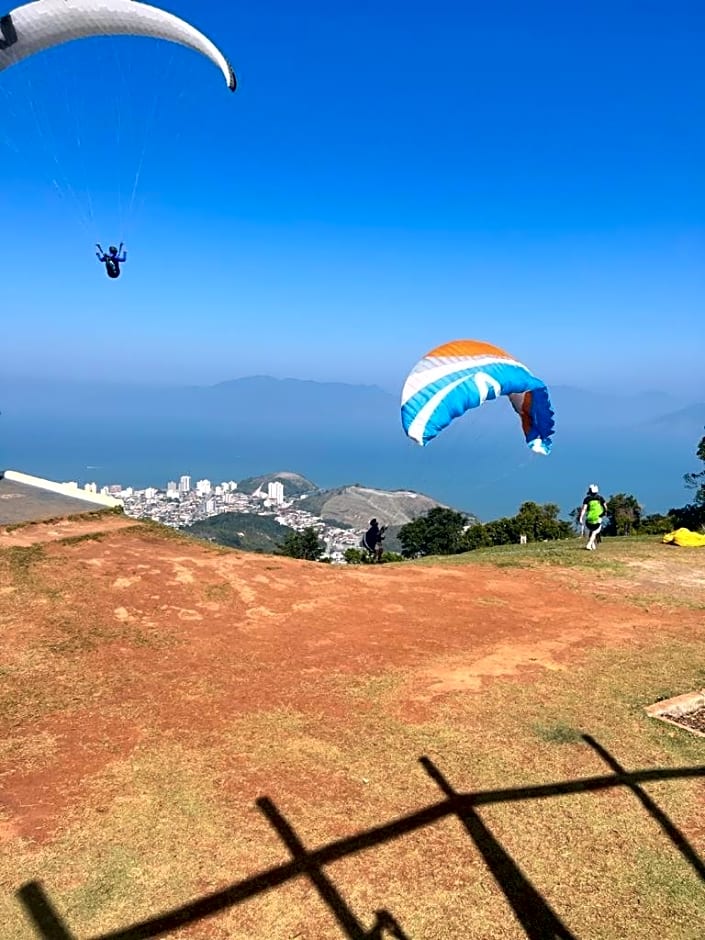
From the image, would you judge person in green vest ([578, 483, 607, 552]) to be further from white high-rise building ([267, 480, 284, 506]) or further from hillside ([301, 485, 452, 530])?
white high-rise building ([267, 480, 284, 506])

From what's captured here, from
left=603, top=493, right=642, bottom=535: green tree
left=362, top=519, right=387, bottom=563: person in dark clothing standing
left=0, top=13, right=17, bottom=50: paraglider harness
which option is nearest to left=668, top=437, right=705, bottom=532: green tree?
left=603, top=493, right=642, bottom=535: green tree

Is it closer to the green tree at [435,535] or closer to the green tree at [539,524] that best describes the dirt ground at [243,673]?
the green tree at [539,524]

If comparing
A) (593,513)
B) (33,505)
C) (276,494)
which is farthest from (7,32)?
(276,494)

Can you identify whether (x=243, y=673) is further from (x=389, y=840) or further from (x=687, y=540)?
(x=687, y=540)

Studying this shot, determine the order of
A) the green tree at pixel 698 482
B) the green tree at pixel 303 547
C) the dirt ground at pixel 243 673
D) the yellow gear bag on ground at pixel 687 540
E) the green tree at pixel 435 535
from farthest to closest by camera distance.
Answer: the green tree at pixel 435 535
the green tree at pixel 303 547
the green tree at pixel 698 482
the yellow gear bag on ground at pixel 687 540
the dirt ground at pixel 243 673

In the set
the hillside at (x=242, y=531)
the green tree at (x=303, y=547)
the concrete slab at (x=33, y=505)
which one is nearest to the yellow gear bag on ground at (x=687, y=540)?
the concrete slab at (x=33, y=505)

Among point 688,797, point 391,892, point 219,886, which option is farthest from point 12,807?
point 688,797

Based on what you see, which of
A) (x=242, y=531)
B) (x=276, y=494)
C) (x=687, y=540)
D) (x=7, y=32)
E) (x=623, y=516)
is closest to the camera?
(x=7, y=32)
